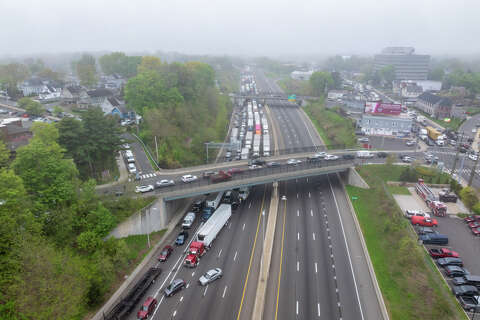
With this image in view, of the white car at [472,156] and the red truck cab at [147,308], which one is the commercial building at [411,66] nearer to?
the white car at [472,156]

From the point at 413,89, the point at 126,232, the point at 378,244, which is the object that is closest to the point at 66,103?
the point at 126,232

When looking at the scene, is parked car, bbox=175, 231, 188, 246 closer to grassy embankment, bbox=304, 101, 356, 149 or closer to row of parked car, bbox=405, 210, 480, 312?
row of parked car, bbox=405, 210, 480, 312

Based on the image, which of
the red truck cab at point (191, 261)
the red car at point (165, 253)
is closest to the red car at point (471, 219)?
the red truck cab at point (191, 261)

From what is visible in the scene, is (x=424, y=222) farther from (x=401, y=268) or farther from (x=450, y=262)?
(x=401, y=268)

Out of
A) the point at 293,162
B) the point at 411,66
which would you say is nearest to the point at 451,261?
the point at 293,162

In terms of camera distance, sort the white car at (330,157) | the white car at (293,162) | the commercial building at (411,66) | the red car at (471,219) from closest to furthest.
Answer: the red car at (471,219)
the white car at (293,162)
the white car at (330,157)
the commercial building at (411,66)

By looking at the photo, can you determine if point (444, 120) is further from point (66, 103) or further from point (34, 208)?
point (66, 103)

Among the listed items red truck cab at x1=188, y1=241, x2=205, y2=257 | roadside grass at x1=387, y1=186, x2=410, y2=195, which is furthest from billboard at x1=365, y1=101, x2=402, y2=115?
red truck cab at x1=188, y1=241, x2=205, y2=257
